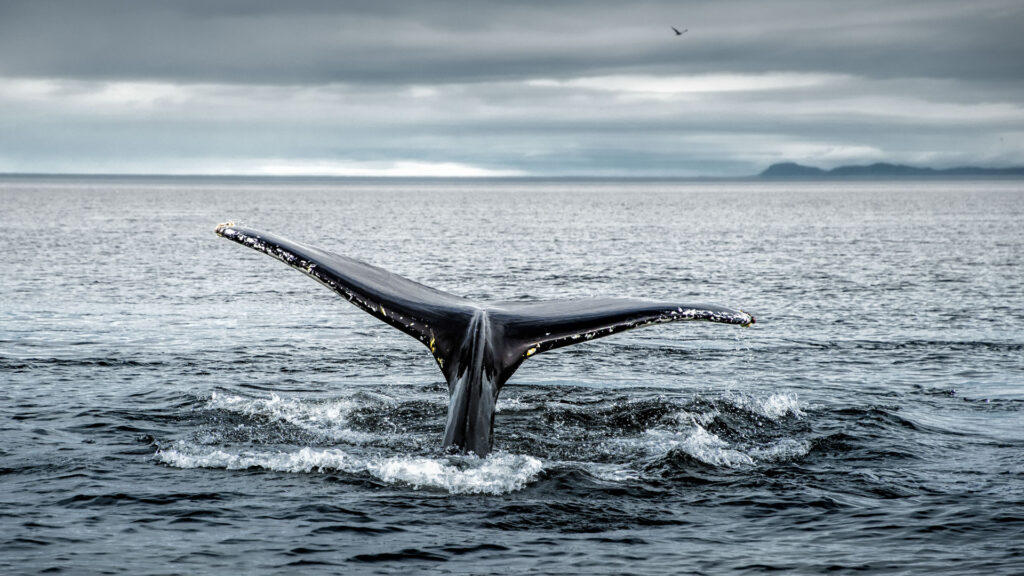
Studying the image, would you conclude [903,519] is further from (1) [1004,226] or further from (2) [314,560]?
(1) [1004,226]

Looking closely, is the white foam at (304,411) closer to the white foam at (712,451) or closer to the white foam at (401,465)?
the white foam at (401,465)

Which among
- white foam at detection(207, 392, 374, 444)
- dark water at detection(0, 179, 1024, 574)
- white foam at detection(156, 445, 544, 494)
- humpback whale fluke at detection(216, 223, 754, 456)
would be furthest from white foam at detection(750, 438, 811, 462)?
white foam at detection(207, 392, 374, 444)

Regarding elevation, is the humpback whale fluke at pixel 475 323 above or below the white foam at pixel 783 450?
above

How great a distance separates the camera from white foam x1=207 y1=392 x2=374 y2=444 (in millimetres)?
12070

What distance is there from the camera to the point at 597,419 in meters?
13.2

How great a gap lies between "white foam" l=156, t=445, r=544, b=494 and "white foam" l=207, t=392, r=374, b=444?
0.74 metres

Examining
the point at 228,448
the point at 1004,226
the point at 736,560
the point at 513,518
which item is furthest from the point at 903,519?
the point at 1004,226

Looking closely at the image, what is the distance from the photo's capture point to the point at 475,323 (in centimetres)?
954

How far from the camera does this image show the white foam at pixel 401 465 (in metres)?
9.89

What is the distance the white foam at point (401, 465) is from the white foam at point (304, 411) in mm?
735

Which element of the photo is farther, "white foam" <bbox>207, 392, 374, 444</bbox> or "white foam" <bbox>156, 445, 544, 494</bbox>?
"white foam" <bbox>207, 392, 374, 444</bbox>

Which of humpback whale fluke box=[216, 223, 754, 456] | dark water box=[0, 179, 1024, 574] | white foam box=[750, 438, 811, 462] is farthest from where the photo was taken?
white foam box=[750, 438, 811, 462]

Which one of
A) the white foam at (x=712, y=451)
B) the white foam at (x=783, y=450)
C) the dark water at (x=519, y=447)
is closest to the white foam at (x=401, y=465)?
the dark water at (x=519, y=447)

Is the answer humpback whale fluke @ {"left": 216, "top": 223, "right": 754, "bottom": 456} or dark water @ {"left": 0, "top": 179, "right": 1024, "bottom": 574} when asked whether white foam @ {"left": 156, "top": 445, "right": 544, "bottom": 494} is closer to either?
dark water @ {"left": 0, "top": 179, "right": 1024, "bottom": 574}
